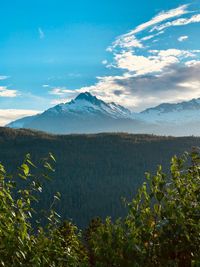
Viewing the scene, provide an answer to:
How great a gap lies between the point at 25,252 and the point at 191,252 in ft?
9.48

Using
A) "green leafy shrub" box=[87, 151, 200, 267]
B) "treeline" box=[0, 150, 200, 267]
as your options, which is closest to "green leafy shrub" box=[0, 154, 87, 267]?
"treeline" box=[0, 150, 200, 267]

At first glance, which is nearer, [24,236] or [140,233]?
[24,236]

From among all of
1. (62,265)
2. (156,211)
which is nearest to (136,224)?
(156,211)

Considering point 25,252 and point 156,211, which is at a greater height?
point 156,211

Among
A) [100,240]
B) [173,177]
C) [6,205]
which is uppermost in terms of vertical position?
[173,177]

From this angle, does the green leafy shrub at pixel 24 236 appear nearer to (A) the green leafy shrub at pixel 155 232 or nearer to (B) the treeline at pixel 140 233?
(B) the treeline at pixel 140 233

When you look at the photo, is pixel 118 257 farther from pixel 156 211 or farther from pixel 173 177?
pixel 173 177

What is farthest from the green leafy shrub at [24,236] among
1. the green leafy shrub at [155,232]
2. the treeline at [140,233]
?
the green leafy shrub at [155,232]

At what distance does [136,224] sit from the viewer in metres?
8.06

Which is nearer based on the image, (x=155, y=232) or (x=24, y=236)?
(x=24, y=236)

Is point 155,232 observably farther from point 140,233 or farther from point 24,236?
point 24,236

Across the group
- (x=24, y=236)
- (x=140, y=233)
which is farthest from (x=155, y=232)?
(x=24, y=236)

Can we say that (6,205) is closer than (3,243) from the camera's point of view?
No

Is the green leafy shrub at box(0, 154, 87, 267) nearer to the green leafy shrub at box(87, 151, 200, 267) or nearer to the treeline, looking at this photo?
the treeline
